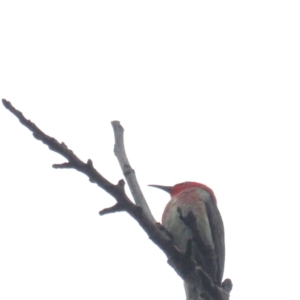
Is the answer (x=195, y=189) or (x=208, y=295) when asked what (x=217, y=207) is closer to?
(x=195, y=189)

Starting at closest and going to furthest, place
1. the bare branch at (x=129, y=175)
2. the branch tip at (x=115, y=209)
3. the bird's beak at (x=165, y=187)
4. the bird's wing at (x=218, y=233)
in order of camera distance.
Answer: the branch tip at (x=115, y=209), the bare branch at (x=129, y=175), the bird's wing at (x=218, y=233), the bird's beak at (x=165, y=187)

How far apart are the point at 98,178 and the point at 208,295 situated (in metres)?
0.85

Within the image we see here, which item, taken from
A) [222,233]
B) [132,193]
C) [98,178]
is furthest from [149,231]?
A: [222,233]

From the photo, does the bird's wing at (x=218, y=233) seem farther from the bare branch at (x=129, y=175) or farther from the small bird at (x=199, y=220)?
the bare branch at (x=129, y=175)

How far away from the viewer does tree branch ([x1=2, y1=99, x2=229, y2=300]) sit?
2966mm

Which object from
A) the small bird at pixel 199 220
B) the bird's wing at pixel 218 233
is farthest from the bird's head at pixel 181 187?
the bird's wing at pixel 218 233

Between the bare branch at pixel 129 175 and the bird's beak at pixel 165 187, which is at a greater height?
the bird's beak at pixel 165 187

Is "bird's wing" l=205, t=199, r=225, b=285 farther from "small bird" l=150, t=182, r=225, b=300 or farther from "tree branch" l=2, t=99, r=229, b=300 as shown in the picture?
"tree branch" l=2, t=99, r=229, b=300

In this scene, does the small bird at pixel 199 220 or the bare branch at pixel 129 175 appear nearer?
the bare branch at pixel 129 175

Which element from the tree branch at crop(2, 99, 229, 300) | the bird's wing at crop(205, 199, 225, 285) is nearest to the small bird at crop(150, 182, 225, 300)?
the bird's wing at crop(205, 199, 225, 285)

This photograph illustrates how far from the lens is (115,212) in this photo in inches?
128

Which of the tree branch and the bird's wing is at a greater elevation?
the bird's wing

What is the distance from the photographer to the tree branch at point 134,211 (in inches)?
117

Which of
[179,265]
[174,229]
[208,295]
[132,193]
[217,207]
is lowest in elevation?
[208,295]
